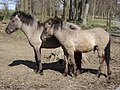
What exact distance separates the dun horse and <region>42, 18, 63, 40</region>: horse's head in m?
0.31

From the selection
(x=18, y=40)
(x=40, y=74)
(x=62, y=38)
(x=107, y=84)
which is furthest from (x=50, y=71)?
(x=18, y=40)

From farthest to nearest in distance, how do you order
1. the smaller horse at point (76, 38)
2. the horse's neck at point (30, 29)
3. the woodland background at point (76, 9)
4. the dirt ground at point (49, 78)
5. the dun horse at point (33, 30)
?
the woodland background at point (76, 9) → the horse's neck at point (30, 29) → the dun horse at point (33, 30) → the smaller horse at point (76, 38) → the dirt ground at point (49, 78)

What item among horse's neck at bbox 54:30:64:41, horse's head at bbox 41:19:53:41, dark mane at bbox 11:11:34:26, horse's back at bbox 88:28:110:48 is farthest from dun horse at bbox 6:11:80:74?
horse's back at bbox 88:28:110:48

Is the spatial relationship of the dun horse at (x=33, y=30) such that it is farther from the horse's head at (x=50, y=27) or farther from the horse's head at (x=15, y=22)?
the horse's head at (x=50, y=27)

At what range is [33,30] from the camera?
7.74 m

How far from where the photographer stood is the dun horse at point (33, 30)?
763 cm

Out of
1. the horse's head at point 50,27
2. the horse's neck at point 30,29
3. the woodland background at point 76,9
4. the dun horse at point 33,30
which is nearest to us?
the horse's head at point 50,27

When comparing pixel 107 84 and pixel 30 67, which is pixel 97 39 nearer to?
pixel 107 84

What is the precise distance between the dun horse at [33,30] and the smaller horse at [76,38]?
335 millimetres

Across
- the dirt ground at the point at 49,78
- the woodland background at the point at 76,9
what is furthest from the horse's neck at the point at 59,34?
the woodland background at the point at 76,9

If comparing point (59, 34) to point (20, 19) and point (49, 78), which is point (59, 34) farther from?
point (20, 19)

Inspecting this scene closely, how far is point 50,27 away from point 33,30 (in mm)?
636

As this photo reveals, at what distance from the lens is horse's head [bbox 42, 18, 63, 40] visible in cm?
734

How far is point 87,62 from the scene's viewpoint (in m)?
9.76
